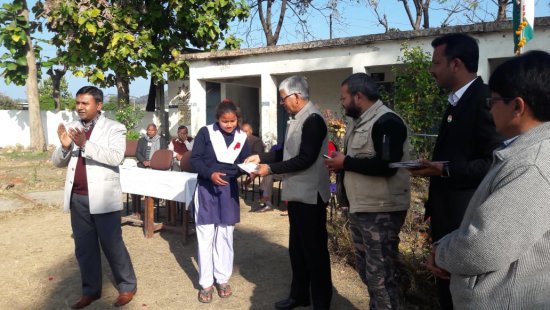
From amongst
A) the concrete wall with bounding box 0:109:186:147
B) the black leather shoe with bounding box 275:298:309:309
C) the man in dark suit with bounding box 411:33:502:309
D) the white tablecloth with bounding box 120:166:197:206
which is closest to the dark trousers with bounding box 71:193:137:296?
the black leather shoe with bounding box 275:298:309:309

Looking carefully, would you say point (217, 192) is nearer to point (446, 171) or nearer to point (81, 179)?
point (81, 179)

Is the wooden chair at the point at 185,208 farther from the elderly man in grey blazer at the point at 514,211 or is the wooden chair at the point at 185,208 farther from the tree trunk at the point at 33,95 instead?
the tree trunk at the point at 33,95

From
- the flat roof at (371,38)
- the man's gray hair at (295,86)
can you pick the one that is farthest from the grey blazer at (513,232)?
the flat roof at (371,38)

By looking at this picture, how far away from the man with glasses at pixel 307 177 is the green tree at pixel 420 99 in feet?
16.7

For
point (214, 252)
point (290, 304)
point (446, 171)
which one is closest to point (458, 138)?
point (446, 171)

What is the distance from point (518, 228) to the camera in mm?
1297

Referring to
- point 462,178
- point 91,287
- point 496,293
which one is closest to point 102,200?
point 91,287

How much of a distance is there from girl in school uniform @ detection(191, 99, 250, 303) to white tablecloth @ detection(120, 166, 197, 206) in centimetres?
133

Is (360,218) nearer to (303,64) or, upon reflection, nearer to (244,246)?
(244,246)

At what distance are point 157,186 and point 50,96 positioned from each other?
3081 centimetres

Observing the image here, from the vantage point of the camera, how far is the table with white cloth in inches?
207

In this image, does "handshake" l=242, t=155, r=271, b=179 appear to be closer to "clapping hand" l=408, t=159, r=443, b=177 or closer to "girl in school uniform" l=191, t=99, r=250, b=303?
"girl in school uniform" l=191, t=99, r=250, b=303

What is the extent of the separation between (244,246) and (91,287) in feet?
6.80

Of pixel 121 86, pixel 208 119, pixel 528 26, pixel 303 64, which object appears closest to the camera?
pixel 528 26
